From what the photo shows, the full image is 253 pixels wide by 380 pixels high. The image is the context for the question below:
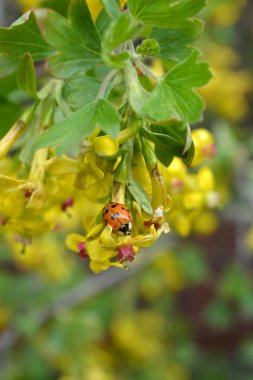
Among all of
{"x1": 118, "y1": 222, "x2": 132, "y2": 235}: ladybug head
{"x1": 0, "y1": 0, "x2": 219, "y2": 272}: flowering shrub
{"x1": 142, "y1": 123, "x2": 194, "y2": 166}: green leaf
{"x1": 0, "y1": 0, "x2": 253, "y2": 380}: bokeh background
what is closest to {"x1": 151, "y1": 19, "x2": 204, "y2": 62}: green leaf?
{"x1": 0, "y1": 0, "x2": 219, "y2": 272}: flowering shrub

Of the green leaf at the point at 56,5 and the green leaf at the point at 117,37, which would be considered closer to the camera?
the green leaf at the point at 117,37

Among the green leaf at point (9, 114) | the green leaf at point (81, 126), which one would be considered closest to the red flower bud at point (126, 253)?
the green leaf at point (81, 126)

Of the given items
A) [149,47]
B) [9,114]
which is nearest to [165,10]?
[149,47]

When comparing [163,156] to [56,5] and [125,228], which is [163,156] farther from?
[56,5]

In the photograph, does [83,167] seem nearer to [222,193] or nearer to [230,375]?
[222,193]

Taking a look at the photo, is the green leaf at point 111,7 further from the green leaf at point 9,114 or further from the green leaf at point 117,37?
the green leaf at point 9,114

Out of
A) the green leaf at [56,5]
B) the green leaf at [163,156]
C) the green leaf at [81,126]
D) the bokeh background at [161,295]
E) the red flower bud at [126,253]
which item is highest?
the green leaf at [56,5]

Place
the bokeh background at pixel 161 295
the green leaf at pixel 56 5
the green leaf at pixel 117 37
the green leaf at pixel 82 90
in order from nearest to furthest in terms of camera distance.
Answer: the green leaf at pixel 117 37 → the green leaf at pixel 82 90 → the green leaf at pixel 56 5 → the bokeh background at pixel 161 295
